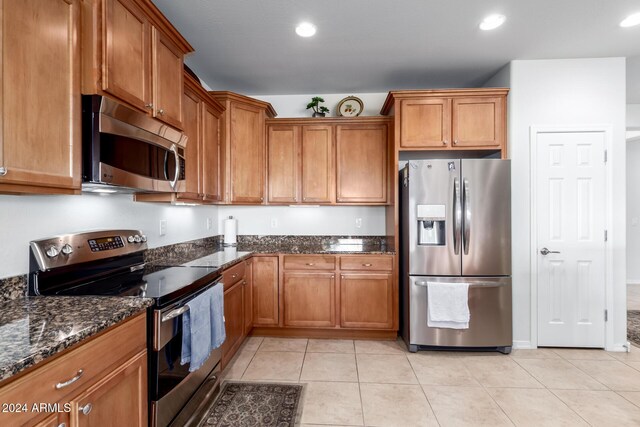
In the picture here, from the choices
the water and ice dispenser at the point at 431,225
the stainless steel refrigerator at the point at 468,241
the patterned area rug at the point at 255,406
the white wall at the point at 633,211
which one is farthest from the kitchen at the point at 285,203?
the white wall at the point at 633,211

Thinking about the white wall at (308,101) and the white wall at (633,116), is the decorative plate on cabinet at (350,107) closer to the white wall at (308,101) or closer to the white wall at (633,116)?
the white wall at (308,101)

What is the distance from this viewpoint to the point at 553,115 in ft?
9.57

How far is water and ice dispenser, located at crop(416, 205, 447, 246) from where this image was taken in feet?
9.12

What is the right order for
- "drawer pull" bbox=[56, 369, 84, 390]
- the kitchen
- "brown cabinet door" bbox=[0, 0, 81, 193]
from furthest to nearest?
the kitchen, "brown cabinet door" bbox=[0, 0, 81, 193], "drawer pull" bbox=[56, 369, 84, 390]

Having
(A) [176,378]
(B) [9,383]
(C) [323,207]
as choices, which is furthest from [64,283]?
(C) [323,207]

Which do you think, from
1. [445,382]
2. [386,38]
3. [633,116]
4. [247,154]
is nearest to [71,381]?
[445,382]

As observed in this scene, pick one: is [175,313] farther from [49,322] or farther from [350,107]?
[350,107]

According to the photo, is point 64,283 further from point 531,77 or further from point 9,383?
point 531,77

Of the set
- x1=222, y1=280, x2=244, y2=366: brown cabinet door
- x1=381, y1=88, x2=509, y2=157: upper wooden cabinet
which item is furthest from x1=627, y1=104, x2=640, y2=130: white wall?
x1=222, y1=280, x2=244, y2=366: brown cabinet door

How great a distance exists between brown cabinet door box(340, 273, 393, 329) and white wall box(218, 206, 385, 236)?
716mm

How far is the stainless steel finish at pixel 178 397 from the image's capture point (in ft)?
4.76

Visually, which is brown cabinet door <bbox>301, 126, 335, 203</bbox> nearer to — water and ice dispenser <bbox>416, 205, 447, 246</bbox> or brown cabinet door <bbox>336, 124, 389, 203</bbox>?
brown cabinet door <bbox>336, 124, 389, 203</bbox>

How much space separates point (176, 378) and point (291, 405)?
0.83 m

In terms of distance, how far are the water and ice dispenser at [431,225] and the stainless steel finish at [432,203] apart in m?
0.03
